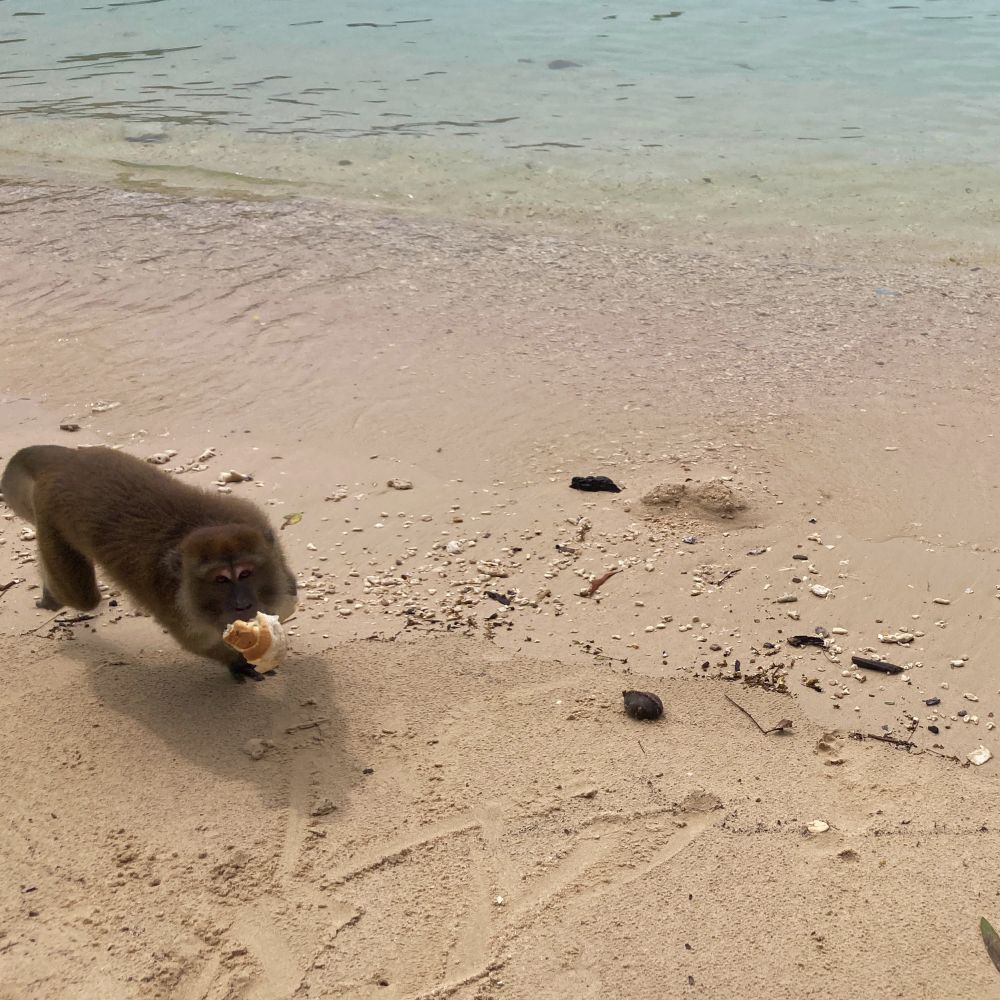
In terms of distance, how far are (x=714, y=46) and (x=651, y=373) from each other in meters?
12.2

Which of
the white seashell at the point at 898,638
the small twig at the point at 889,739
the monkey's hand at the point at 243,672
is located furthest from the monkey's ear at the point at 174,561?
the white seashell at the point at 898,638

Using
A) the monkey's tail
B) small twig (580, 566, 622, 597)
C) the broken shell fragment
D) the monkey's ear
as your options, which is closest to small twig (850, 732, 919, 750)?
the broken shell fragment

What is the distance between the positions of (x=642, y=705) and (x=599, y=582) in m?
1.01

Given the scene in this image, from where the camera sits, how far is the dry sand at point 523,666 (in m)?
3.51

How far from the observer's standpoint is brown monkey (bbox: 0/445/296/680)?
442 centimetres

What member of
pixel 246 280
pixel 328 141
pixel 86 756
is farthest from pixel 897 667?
pixel 328 141

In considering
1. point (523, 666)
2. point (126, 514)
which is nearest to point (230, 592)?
point (126, 514)

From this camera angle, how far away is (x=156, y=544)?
4672 mm

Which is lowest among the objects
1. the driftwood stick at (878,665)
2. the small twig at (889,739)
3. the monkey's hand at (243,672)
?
the small twig at (889,739)

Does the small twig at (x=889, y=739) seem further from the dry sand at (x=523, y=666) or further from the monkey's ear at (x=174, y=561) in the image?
the monkey's ear at (x=174, y=561)

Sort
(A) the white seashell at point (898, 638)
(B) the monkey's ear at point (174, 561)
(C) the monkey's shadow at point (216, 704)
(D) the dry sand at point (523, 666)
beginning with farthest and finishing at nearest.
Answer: (A) the white seashell at point (898, 638) < (B) the monkey's ear at point (174, 561) < (C) the monkey's shadow at point (216, 704) < (D) the dry sand at point (523, 666)

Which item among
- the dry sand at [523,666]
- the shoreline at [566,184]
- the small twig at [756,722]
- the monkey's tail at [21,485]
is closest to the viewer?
the dry sand at [523,666]

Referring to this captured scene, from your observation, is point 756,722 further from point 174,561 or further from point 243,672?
point 174,561

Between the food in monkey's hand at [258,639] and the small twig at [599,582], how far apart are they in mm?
1558
